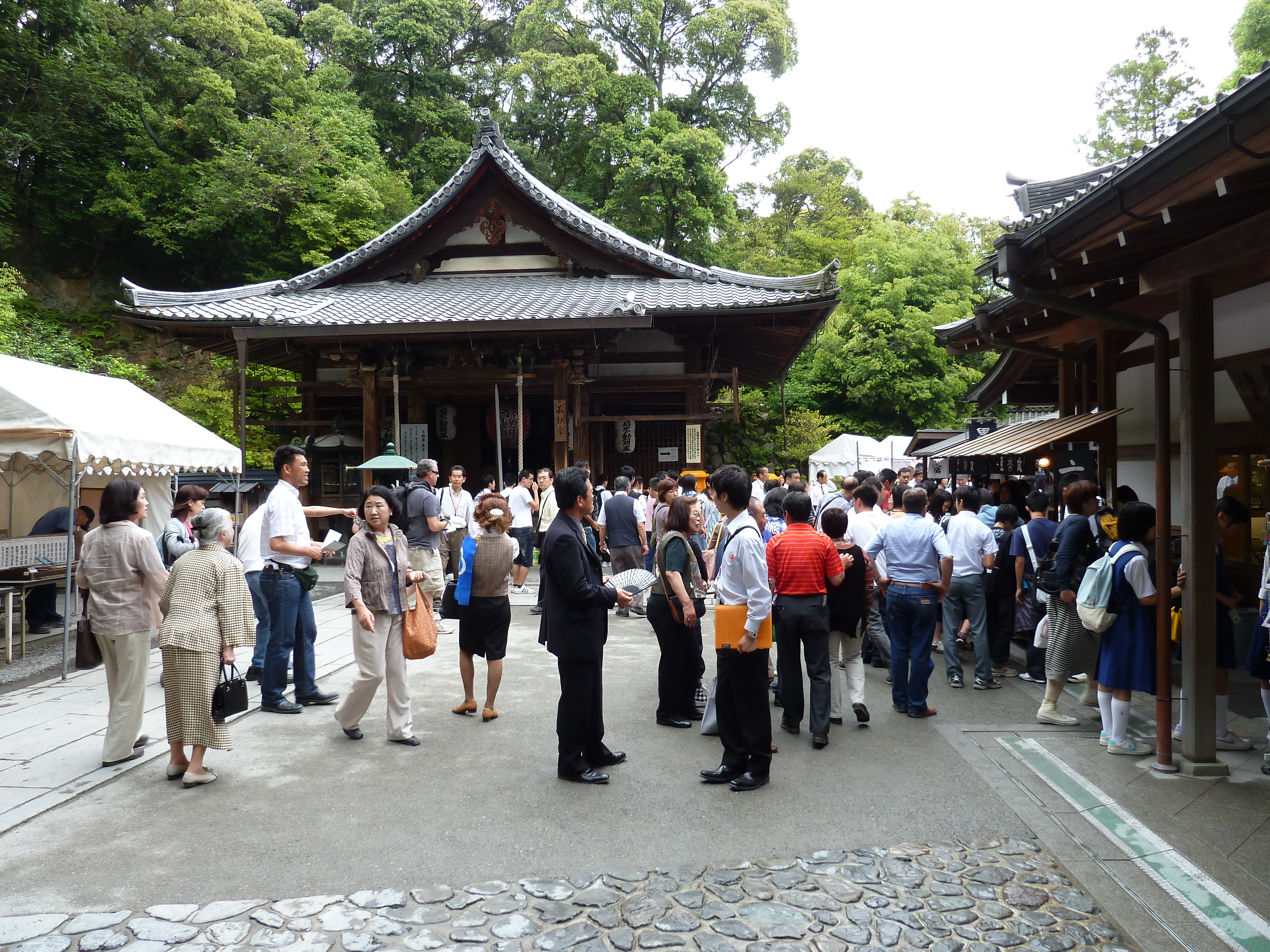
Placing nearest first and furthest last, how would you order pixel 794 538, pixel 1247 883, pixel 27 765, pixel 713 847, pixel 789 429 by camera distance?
1. pixel 1247 883
2. pixel 713 847
3. pixel 27 765
4. pixel 794 538
5. pixel 789 429

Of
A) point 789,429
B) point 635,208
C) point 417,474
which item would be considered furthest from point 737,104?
point 417,474

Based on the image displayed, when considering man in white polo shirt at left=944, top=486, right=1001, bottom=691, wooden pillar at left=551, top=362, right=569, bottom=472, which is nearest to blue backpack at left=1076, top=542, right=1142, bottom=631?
man in white polo shirt at left=944, top=486, right=1001, bottom=691

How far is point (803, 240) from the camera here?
106 ft

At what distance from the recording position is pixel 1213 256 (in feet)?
14.8

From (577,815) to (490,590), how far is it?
185cm

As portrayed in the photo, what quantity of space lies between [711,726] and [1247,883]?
116 inches

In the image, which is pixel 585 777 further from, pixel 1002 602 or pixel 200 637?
pixel 1002 602

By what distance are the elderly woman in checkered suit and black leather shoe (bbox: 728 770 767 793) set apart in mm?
2996

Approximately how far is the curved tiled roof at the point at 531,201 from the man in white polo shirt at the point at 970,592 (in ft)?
27.4

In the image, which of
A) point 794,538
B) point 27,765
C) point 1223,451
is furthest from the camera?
point 1223,451

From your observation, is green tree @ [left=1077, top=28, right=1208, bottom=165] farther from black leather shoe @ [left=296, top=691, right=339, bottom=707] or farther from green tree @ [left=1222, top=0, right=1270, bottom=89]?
black leather shoe @ [left=296, top=691, right=339, bottom=707]

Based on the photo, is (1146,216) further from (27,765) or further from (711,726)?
(27,765)

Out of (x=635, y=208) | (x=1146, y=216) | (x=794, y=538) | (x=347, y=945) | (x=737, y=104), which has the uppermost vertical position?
(x=737, y=104)

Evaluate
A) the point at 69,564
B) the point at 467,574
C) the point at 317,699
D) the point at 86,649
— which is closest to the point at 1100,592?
the point at 467,574
